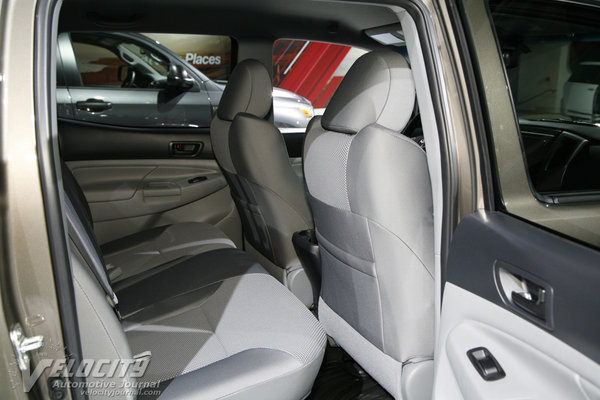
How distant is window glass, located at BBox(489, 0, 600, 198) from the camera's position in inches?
43.3

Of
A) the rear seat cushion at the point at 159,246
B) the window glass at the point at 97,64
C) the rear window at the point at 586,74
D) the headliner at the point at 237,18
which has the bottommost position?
the rear seat cushion at the point at 159,246

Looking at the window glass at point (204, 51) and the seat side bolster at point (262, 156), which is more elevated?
the window glass at point (204, 51)

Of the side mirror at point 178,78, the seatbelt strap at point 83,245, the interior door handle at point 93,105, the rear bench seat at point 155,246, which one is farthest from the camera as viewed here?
the side mirror at point 178,78

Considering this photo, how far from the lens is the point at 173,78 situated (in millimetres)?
3100

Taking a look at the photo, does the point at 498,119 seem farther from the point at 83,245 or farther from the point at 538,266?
the point at 83,245

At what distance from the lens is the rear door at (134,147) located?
262cm

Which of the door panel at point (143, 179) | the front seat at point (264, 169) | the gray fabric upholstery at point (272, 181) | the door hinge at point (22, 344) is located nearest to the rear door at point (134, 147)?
the door panel at point (143, 179)

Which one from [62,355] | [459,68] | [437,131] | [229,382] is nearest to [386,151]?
[437,131]

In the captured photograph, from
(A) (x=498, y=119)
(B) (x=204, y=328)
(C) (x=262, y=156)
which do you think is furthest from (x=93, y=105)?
(A) (x=498, y=119)

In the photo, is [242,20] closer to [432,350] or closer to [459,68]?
[459,68]

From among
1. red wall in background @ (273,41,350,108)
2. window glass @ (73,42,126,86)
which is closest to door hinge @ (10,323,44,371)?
red wall in background @ (273,41,350,108)

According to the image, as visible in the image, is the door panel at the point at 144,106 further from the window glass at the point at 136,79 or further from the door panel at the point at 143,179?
the door panel at the point at 143,179

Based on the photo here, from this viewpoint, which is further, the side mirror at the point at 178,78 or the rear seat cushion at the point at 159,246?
the side mirror at the point at 178,78

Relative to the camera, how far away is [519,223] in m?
1.05
